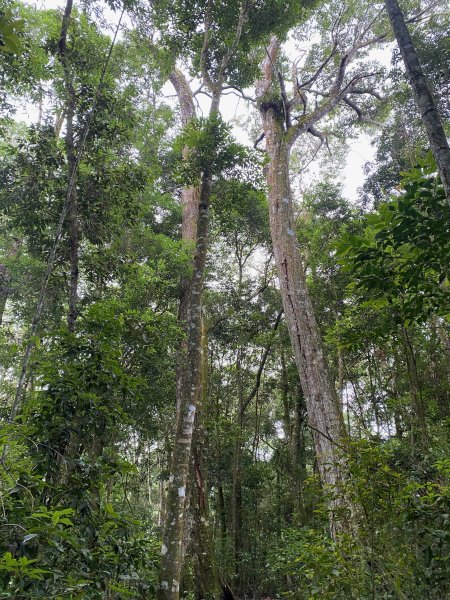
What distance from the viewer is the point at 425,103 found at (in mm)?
2287

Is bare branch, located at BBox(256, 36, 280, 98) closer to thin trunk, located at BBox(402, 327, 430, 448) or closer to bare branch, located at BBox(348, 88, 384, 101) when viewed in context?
bare branch, located at BBox(348, 88, 384, 101)

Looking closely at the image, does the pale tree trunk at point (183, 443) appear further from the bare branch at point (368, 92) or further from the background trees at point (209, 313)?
the bare branch at point (368, 92)

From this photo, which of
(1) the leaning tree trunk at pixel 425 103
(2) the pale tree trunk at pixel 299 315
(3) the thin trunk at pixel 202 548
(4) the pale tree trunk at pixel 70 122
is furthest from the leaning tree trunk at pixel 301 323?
(4) the pale tree trunk at pixel 70 122

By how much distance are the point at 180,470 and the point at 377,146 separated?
995cm

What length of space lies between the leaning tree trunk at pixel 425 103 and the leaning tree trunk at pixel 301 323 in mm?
2933

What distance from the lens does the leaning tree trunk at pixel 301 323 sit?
5.09 m

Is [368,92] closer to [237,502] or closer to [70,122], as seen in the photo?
[70,122]

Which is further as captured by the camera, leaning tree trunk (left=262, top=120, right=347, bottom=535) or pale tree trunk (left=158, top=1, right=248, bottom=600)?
leaning tree trunk (left=262, top=120, right=347, bottom=535)

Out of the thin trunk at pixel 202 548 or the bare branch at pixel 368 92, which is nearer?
the thin trunk at pixel 202 548

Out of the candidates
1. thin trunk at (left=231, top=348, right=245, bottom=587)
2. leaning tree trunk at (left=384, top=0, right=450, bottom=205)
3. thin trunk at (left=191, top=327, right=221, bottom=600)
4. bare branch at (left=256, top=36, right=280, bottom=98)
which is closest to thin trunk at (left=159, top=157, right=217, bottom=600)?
thin trunk at (left=191, top=327, right=221, bottom=600)

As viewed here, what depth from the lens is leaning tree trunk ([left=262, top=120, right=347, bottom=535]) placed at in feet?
16.7

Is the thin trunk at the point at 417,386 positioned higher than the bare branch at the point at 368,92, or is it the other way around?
the bare branch at the point at 368,92

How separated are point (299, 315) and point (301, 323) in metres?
0.14

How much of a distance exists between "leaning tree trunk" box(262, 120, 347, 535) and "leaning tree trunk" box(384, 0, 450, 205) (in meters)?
2.93
